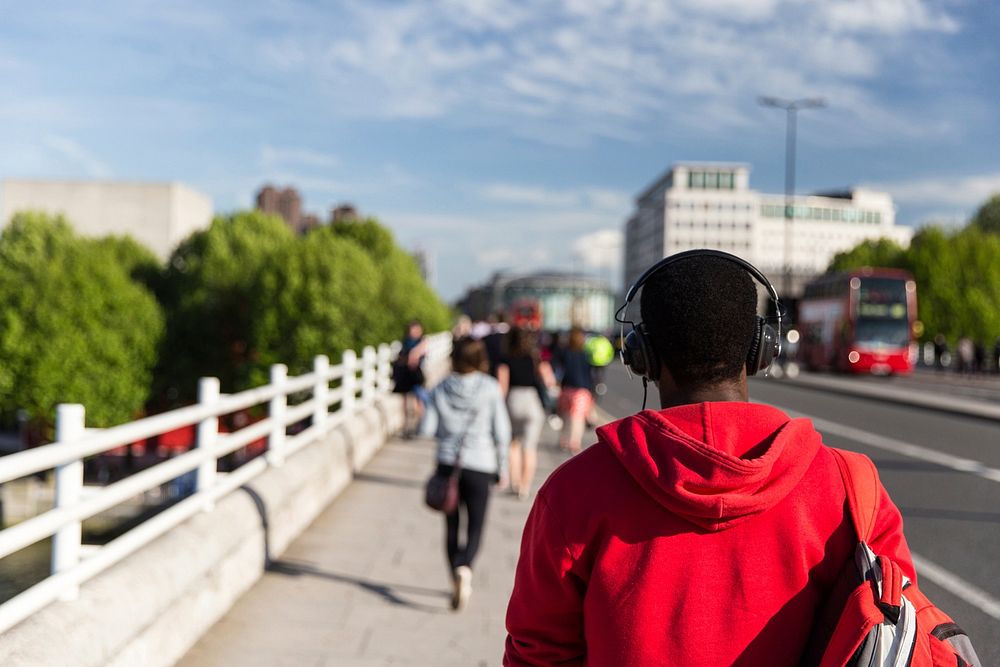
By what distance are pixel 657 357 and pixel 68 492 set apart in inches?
121

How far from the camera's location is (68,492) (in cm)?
419

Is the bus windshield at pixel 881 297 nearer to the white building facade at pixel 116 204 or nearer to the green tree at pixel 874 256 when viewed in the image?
the green tree at pixel 874 256

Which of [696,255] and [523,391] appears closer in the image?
[696,255]

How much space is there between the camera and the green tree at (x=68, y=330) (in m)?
58.1

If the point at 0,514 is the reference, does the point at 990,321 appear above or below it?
above

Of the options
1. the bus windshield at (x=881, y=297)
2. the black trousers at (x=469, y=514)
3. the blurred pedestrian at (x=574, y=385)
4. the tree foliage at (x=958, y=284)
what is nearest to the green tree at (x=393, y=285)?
the bus windshield at (x=881, y=297)

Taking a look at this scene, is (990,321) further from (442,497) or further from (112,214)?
(112,214)

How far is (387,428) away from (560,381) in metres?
3.40

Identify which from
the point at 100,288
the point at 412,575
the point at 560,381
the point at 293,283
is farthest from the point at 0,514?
the point at 412,575

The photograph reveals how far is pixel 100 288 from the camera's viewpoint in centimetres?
6056

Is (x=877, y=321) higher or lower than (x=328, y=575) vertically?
higher

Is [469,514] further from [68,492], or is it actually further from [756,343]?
[756,343]

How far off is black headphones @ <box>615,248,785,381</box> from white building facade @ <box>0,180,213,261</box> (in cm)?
10212

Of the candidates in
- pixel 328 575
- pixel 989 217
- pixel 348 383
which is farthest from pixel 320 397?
pixel 989 217
